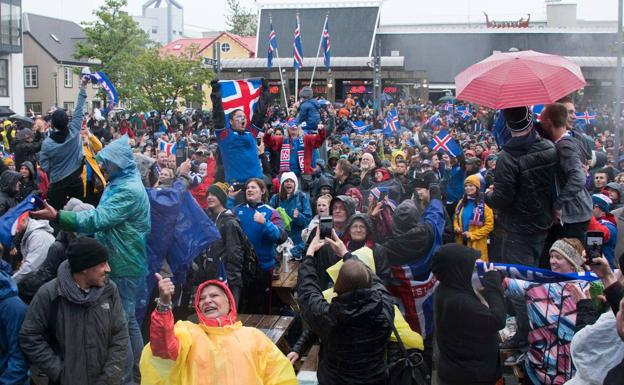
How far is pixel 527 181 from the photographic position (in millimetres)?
5867

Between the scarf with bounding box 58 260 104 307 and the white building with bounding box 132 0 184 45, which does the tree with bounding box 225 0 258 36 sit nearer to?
the white building with bounding box 132 0 184 45

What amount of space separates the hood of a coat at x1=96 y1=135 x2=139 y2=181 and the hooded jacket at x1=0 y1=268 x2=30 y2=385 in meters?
1.35

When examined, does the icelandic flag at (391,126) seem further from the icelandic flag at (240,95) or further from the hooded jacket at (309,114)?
the icelandic flag at (240,95)

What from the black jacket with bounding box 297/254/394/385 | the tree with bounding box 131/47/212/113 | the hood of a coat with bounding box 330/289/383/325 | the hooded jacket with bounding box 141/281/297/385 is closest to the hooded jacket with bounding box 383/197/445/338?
the black jacket with bounding box 297/254/394/385

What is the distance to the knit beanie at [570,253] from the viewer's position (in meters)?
5.18

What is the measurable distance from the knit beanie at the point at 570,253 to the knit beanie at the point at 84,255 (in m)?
3.29

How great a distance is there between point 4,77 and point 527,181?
45024 millimetres

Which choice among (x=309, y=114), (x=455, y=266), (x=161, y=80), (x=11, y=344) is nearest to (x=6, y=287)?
(x=11, y=344)

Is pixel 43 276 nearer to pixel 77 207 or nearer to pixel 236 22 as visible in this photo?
pixel 77 207

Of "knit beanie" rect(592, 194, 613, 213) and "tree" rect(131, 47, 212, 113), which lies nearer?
"knit beanie" rect(592, 194, 613, 213)

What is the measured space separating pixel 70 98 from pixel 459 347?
181 feet

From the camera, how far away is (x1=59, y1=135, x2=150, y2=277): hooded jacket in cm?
575

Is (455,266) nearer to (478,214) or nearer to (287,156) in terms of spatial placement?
(478,214)

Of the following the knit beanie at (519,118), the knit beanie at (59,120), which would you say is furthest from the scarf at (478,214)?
the knit beanie at (59,120)
